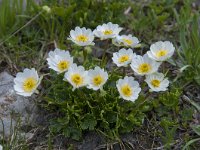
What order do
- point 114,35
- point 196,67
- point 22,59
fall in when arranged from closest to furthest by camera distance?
point 114,35
point 196,67
point 22,59

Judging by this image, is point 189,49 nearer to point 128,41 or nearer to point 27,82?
point 128,41

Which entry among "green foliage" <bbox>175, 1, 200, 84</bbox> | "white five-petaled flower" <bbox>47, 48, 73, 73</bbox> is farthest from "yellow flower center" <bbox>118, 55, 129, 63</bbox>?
"green foliage" <bbox>175, 1, 200, 84</bbox>

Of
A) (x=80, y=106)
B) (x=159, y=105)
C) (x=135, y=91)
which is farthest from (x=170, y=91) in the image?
(x=80, y=106)

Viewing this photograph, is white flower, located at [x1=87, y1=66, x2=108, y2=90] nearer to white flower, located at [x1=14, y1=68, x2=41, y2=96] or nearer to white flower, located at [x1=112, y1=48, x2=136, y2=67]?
white flower, located at [x1=112, y1=48, x2=136, y2=67]

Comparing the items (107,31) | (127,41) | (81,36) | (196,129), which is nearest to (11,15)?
(81,36)

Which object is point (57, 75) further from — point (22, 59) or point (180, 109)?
point (180, 109)

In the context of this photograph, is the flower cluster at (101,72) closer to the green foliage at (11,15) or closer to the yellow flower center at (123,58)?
the yellow flower center at (123,58)

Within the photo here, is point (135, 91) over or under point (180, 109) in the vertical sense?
over
